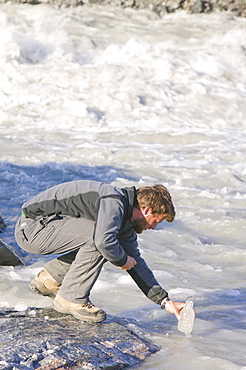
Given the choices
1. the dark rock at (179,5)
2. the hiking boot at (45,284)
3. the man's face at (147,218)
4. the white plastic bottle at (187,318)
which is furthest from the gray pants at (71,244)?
the dark rock at (179,5)

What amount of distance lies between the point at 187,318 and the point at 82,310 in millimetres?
689

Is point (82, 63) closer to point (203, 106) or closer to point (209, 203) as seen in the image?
point (203, 106)

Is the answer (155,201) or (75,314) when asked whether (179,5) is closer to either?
(155,201)

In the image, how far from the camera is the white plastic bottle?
3512 millimetres

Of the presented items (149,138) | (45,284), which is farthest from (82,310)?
(149,138)

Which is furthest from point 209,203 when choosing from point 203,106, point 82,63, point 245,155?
point 82,63

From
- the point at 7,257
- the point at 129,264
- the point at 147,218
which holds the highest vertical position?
the point at 147,218

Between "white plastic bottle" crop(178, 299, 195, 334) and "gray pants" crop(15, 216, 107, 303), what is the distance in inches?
24.1

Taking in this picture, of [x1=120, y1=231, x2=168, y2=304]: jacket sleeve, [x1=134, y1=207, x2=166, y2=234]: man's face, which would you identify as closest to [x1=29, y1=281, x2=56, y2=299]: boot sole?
[x1=120, y1=231, x2=168, y2=304]: jacket sleeve

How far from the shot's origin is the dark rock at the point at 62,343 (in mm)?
2906

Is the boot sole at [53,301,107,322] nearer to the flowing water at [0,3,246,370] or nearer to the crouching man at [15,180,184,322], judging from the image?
the crouching man at [15,180,184,322]

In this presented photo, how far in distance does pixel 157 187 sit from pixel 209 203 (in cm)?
456

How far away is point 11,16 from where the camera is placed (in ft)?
68.3

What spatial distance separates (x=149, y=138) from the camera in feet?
42.1
